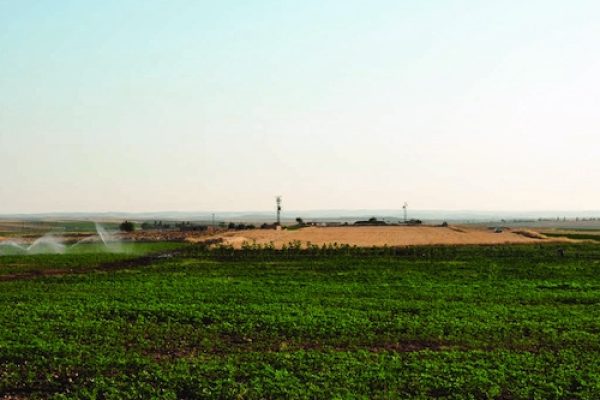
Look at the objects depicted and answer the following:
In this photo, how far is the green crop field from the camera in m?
17.9

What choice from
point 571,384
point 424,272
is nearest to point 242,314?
point 571,384

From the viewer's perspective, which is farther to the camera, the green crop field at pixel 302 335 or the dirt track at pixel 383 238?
the dirt track at pixel 383 238

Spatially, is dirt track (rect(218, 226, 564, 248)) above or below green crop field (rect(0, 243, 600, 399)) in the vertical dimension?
above

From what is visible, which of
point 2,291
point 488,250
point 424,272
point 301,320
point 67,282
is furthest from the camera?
point 488,250

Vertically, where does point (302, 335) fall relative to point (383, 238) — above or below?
below

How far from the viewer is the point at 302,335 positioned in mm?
24734

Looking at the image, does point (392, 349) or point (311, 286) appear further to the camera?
point (311, 286)

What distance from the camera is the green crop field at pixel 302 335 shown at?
17859mm

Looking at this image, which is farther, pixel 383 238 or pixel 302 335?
pixel 383 238

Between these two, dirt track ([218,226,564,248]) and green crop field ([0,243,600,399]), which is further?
dirt track ([218,226,564,248])

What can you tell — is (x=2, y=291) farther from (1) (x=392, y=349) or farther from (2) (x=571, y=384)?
(2) (x=571, y=384)

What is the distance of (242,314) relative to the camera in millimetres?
28766

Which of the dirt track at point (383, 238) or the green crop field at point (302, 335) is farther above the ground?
the dirt track at point (383, 238)

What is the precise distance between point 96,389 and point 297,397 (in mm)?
5687
